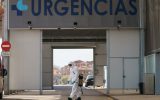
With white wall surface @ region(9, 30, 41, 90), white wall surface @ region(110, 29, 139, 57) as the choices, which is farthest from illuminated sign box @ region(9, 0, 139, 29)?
white wall surface @ region(110, 29, 139, 57)

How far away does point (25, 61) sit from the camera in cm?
3544

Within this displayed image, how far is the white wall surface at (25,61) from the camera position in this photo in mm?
35375

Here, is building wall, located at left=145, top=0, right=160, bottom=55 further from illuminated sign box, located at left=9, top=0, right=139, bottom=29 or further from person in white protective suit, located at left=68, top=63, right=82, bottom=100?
person in white protective suit, located at left=68, top=63, right=82, bottom=100

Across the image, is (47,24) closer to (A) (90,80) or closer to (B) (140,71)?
(B) (140,71)

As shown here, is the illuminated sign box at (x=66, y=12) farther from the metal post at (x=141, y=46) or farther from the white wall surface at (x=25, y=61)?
the white wall surface at (x=25, y=61)

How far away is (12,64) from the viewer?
35594mm

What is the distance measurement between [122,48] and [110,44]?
86 cm

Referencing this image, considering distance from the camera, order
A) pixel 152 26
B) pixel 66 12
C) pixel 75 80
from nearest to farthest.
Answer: pixel 75 80 → pixel 152 26 → pixel 66 12

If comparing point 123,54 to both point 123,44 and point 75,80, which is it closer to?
point 123,44

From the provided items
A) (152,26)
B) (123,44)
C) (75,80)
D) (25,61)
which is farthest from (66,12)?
(75,80)

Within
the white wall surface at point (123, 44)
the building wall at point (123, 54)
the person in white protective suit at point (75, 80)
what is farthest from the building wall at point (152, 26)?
the person in white protective suit at point (75, 80)

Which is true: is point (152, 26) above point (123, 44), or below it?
above

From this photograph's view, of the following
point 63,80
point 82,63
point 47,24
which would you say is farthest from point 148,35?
point 63,80

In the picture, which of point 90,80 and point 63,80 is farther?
point 63,80
